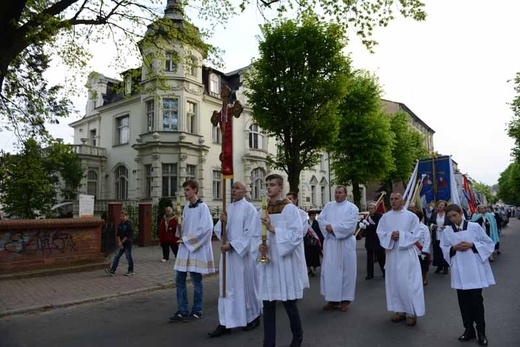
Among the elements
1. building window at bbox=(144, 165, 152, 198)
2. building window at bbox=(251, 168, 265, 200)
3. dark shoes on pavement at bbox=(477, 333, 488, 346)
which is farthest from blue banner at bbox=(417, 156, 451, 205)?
building window at bbox=(251, 168, 265, 200)

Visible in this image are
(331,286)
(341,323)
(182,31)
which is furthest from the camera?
(182,31)

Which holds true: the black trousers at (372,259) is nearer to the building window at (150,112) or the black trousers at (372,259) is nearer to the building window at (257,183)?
the building window at (150,112)

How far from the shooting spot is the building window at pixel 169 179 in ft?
88.4

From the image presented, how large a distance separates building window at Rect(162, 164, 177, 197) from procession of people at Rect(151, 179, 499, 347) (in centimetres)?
2043

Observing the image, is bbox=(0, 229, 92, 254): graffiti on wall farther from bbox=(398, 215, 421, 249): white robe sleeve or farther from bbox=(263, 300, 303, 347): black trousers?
bbox=(398, 215, 421, 249): white robe sleeve

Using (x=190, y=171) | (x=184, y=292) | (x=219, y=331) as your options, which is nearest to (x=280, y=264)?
(x=219, y=331)

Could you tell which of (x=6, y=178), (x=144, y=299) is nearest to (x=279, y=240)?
(x=144, y=299)

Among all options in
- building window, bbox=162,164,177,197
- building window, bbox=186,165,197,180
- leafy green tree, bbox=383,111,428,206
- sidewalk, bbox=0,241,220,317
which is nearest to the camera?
sidewalk, bbox=0,241,220,317

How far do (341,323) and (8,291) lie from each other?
7.28 m

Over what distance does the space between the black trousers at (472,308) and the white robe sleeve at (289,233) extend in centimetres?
235

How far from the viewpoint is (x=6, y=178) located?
47.3 ft

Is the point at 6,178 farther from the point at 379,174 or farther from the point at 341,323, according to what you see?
the point at 379,174

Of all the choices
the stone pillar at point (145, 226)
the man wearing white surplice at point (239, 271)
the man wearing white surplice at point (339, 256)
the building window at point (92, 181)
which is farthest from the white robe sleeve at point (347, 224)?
the building window at point (92, 181)

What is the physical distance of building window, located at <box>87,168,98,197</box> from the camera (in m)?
30.4
